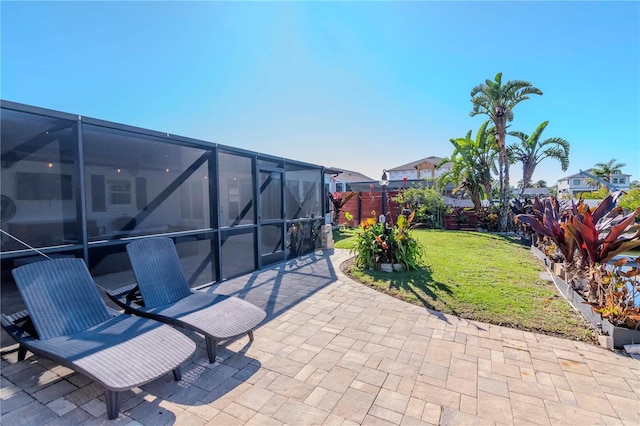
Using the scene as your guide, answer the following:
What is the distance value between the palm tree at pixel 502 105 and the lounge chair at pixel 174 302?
13.7m

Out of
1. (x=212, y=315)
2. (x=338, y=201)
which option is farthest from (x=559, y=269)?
(x=338, y=201)

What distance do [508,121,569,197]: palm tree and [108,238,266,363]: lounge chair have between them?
1487 centimetres

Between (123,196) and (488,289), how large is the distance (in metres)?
6.40

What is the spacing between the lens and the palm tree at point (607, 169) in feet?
132

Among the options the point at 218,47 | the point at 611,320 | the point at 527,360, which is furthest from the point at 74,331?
the point at 218,47

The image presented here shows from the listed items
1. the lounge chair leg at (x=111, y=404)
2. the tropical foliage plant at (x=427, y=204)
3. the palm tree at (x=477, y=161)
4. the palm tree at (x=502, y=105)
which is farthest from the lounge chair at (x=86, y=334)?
the palm tree at (x=502, y=105)

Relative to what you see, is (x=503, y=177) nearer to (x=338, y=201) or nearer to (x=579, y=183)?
(x=338, y=201)

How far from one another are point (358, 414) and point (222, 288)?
393 centimetres

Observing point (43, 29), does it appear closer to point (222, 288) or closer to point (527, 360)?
point (222, 288)

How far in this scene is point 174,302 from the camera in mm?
3678

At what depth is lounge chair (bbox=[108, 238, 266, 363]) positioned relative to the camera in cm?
305

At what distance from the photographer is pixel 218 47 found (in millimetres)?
7375

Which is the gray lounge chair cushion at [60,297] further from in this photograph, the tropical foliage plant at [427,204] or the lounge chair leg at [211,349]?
the tropical foliage plant at [427,204]

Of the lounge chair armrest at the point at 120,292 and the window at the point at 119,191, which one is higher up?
the window at the point at 119,191
